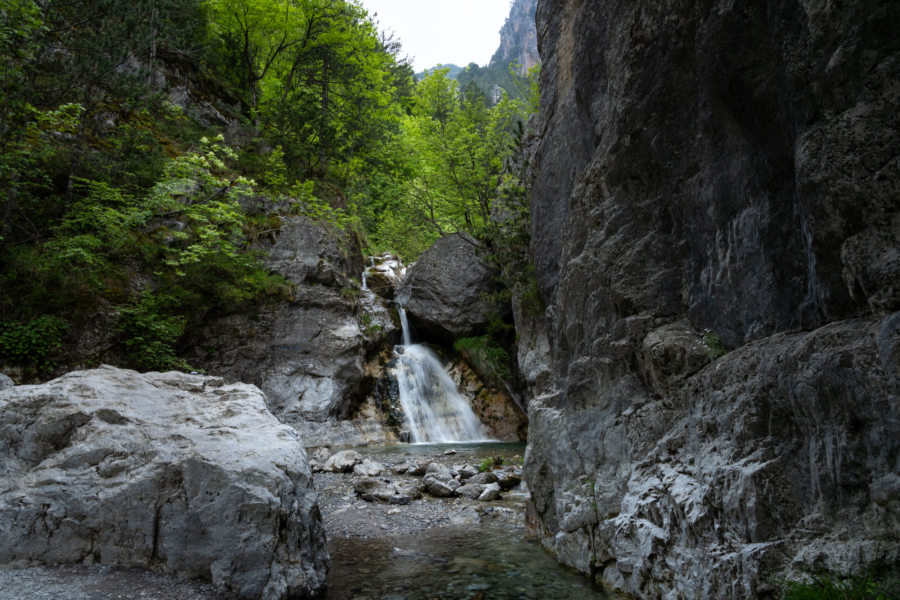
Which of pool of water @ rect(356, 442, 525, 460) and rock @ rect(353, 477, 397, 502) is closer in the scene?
rock @ rect(353, 477, 397, 502)

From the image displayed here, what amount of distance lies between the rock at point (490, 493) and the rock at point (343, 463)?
377 centimetres

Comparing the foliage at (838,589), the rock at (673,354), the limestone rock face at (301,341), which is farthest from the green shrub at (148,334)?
the foliage at (838,589)

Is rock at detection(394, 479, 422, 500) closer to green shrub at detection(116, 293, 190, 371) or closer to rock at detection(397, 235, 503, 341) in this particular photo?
green shrub at detection(116, 293, 190, 371)

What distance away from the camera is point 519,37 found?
427 feet

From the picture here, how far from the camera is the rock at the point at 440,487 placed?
888 centimetres

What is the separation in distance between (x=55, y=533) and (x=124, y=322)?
397 inches

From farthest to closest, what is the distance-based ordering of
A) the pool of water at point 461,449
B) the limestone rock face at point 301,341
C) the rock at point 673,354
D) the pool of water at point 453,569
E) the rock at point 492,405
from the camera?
1. the rock at point 492,405
2. the limestone rock face at point 301,341
3. the pool of water at point 461,449
4. the pool of water at point 453,569
5. the rock at point 673,354

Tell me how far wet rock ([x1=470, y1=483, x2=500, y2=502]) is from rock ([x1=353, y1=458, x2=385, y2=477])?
292 centimetres

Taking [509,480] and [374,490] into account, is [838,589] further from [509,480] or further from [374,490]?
[374,490]

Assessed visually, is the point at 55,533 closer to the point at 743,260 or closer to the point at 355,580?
the point at 355,580

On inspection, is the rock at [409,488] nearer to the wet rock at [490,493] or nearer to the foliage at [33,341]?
the wet rock at [490,493]

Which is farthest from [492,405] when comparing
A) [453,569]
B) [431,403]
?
[453,569]

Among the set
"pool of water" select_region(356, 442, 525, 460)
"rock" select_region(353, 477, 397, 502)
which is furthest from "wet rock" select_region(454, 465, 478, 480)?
"pool of water" select_region(356, 442, 525, 460)

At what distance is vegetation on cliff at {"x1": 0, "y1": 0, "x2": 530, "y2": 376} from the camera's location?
455 inches
